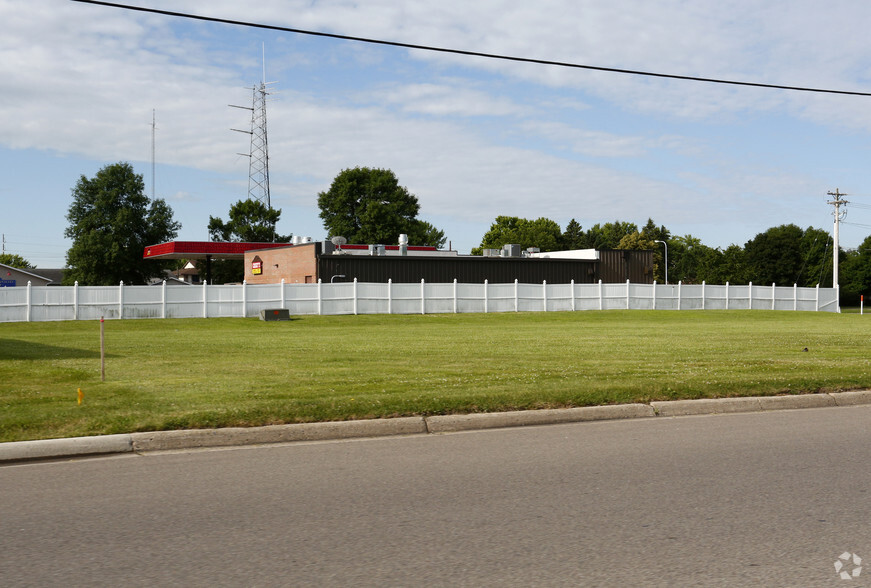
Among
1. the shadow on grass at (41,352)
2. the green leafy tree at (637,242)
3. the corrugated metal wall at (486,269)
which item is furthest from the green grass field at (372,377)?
the green leafy tree at (637,242)

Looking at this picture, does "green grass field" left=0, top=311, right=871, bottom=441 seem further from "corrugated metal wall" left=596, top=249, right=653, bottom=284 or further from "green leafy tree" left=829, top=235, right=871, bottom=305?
"green leafy tree" left=829, top=235, right=871, bottom=305

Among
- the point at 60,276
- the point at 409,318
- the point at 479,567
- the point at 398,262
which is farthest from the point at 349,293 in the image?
the point at 60,276

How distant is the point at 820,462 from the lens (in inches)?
271

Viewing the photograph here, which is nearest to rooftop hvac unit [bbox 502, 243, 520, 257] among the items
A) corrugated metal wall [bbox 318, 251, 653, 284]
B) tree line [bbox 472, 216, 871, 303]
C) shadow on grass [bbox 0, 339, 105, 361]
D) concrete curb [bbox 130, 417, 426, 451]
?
corrugated metal wall [bbox 318, 251, 653, 284]

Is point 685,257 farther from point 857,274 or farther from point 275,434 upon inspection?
point 275,434

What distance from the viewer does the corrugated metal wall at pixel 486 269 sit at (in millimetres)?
48219

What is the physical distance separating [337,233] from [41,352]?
70501 mm

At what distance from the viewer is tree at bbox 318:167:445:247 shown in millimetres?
86062

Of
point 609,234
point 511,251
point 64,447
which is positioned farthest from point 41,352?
point 609,234

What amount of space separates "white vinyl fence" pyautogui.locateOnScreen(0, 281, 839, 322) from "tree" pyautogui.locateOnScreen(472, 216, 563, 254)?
61201 mm

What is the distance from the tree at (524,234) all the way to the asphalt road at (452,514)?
10386 cm

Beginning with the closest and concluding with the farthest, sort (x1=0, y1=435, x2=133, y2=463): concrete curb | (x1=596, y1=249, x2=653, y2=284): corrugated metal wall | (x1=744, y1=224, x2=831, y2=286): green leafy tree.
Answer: (x1=0, y1=435, x2=133, y2=463): concrete curb → (x1=596, y1=249, x2=653, y2=284): corrugated metal wall → (x1=744, y1=224, x2=831, y2=286): green leafy tree

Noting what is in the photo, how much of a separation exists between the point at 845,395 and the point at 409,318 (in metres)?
30.2

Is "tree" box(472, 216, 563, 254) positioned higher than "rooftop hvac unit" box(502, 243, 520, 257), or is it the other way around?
"tree" box(472, 216, 563, 254)
